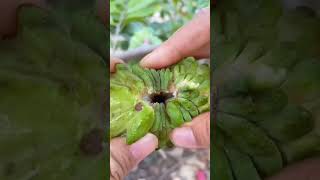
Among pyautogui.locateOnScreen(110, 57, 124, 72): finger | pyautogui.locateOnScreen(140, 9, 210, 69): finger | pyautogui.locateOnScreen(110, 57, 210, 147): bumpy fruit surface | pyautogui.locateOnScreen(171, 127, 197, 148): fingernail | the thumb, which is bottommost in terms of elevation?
the thumb

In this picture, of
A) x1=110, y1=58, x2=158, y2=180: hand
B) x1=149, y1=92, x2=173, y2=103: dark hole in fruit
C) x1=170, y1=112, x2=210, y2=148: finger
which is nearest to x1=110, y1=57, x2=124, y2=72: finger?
x1=110, y1=58, x2=158, y2=180: hand

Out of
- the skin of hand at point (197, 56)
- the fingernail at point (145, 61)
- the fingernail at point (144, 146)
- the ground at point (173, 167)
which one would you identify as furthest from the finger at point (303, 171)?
the fingernail at point (145, 61)

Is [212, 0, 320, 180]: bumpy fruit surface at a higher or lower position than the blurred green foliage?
lower

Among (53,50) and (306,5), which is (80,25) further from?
(306,5)

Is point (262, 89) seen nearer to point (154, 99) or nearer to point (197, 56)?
point (197, 56)

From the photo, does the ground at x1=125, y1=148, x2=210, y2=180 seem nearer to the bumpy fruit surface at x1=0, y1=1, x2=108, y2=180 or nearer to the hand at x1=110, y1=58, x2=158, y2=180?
the hand at x1=110, y1=58, x2=158, y2=180

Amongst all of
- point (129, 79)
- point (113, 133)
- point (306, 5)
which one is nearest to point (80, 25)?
point (129, 79)

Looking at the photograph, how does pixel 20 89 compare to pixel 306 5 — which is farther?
pixel 306 5
